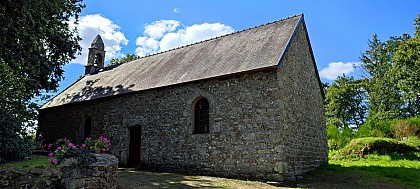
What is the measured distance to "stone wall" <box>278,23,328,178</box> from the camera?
11352 mm

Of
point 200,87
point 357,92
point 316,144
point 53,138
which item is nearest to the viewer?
point 200,87

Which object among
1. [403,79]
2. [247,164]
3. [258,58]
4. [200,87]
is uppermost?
[403,79]

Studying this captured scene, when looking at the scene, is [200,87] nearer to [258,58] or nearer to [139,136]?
[258,58]

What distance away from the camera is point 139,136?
14523 mm

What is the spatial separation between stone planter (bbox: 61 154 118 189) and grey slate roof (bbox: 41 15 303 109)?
603 cm

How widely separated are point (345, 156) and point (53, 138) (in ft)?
53.5

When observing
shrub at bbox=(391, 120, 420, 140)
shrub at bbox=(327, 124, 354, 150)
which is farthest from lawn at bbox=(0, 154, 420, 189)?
shrub at bbox=(327, 124, 354, 150)

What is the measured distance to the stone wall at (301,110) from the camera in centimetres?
1135

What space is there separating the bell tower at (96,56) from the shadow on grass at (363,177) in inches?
694

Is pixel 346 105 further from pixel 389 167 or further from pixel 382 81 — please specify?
pixel 389 167

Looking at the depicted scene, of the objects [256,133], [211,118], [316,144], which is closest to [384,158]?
[316,144]

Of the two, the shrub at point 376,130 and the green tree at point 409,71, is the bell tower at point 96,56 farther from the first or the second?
the green tree at point 409,71

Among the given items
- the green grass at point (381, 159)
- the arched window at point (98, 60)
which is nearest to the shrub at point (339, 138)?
the green grass at point (381, 159)

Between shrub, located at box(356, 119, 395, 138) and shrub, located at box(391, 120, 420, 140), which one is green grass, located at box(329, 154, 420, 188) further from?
shrub, located at box(356, 119, 395, 138)
